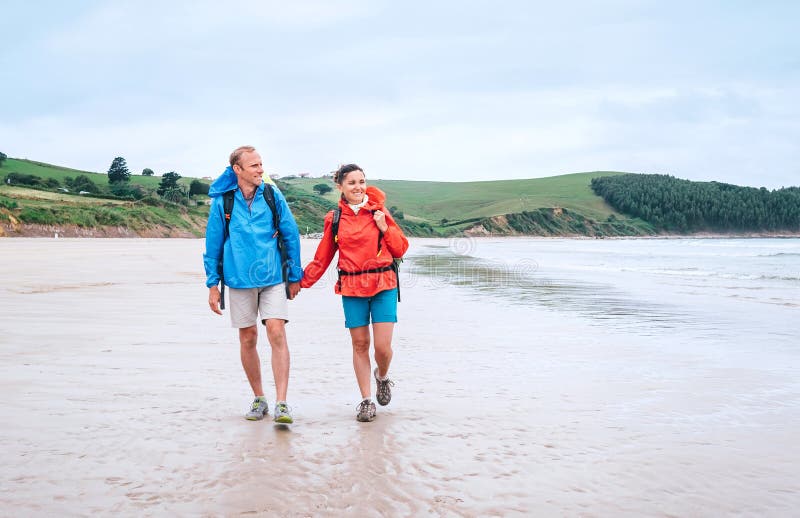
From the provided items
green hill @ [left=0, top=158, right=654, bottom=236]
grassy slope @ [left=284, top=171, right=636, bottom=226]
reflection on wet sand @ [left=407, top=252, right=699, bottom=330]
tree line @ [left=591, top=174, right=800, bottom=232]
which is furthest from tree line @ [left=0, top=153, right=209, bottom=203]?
tree line @ [left=591, top=174, right=800, bottom=232]

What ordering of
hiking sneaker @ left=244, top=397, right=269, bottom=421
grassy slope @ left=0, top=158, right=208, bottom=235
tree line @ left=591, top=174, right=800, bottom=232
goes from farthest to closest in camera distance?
tree line @ left=591, top=174, right=800, bottom=232
grassy slope @ left=0, top=158, right=208, bottom=235
hiking sneaker @ left=244, top=397, right=269, bottom=421

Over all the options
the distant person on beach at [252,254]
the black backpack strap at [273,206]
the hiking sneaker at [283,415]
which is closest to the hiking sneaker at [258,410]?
the distant person on beach at [252,254]

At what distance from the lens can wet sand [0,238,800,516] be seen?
320 cm

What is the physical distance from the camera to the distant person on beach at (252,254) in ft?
15.8

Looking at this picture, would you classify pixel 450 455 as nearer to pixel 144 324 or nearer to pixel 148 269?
pixel 144 324

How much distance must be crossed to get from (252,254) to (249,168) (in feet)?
2.00

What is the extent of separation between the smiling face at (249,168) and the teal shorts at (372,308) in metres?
1.09

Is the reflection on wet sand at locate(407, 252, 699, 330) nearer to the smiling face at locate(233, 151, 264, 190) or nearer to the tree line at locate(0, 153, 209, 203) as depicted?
the smiling face at locate(233, 151, 264, 190)

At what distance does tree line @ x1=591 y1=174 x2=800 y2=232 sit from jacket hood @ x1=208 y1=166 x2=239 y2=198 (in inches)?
6414

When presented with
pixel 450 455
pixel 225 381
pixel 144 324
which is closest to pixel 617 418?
pixel 450 455

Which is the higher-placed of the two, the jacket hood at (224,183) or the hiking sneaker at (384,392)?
the jacket hood at (224,183)

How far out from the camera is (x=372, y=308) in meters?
5.14

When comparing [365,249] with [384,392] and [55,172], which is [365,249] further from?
[55,172]

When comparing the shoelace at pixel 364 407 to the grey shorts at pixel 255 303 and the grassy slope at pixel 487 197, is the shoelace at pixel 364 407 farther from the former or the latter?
the grassy slope at pixel 487 197
